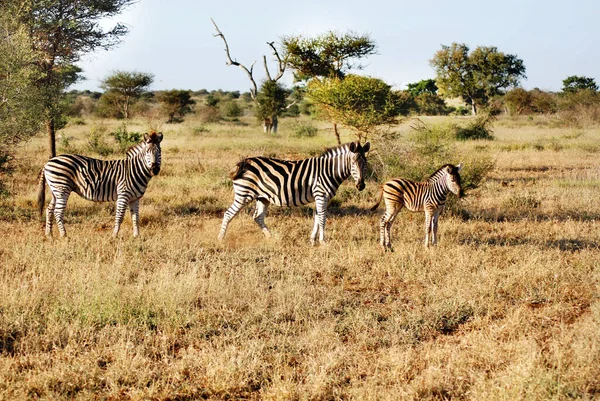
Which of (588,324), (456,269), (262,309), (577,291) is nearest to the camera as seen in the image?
(588,324)

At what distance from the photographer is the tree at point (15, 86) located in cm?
1002

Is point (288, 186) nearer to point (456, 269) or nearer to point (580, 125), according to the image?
point (456, 269)

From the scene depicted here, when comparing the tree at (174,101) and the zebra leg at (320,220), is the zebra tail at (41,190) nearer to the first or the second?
the zebra leg at (320,220)

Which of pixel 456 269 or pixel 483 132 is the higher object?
pixel 483 132

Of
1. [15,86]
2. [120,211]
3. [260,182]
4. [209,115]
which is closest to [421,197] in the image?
[260,182]

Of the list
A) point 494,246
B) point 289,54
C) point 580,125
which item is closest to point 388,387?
point 494,246

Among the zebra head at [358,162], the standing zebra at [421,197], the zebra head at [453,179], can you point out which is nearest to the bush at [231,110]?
the zebra head at [358,162]

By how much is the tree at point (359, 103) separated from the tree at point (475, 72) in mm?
37128

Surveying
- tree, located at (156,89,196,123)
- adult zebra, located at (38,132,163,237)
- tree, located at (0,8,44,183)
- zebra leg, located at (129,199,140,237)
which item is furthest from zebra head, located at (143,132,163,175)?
tree, located at (156,89,196,123)

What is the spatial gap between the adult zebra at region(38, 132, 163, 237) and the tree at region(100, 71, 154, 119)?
114 feet

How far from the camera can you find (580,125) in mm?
35719

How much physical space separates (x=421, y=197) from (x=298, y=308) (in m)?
3.83

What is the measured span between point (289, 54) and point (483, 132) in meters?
10.6

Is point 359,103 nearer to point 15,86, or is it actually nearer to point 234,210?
point 234,210
